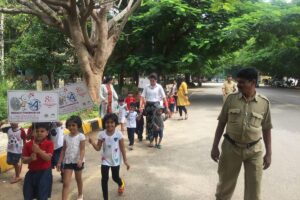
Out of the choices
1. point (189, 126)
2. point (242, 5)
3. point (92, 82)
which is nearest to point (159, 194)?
point (189, 126)

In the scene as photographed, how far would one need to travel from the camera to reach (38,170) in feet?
14.4

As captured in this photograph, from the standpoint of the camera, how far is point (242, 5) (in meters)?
21.1

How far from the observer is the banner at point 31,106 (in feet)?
16.6

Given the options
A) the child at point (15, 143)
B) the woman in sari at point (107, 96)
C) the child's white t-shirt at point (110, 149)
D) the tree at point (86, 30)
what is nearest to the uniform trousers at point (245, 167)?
the child's white t-shirt at point (110, 149)

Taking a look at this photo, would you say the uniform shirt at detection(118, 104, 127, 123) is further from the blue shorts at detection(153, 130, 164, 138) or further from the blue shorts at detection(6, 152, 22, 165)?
the blue shorts at detection(6, 152, 22, 165)

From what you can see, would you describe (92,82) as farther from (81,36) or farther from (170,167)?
(170,167)

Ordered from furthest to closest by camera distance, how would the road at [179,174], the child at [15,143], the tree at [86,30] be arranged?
the tree at [86,30]
the child at [15,143]
the road at [179,174]

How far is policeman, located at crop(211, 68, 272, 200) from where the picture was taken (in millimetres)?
3984

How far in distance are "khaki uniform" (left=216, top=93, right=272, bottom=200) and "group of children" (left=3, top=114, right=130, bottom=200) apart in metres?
1.68

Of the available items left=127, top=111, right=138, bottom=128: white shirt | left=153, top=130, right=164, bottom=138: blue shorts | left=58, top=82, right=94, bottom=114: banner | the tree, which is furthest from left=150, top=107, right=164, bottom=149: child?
→ the tree

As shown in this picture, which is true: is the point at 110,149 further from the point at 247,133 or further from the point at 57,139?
the point at 247,133

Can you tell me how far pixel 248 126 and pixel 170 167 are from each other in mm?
3326

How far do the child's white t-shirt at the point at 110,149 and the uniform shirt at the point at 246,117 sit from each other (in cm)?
171

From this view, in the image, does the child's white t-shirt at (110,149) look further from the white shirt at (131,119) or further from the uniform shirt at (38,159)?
the white shirt at (131,119)
